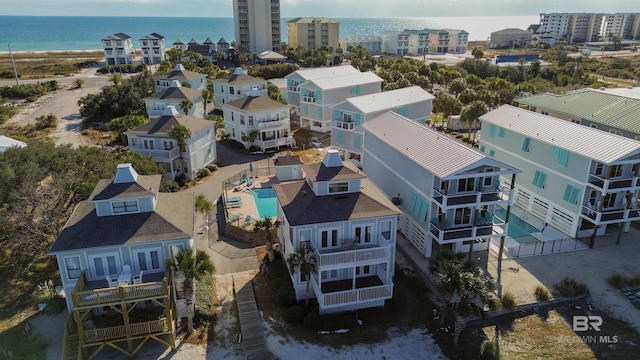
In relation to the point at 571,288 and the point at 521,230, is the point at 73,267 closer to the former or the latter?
the point at 571,288

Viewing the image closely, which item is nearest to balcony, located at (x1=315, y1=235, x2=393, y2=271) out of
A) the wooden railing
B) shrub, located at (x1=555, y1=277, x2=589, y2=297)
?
the wooden railing

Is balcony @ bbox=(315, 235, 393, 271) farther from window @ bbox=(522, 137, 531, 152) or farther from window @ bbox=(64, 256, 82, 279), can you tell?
window @ bbox=(522, 137, 531, 152)

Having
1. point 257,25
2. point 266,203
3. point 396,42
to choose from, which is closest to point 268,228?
point 266,203

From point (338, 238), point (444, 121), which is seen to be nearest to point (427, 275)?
point (338, 238)

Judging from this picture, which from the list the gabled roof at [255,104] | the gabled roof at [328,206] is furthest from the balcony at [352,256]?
the gabled roof at [255,104]

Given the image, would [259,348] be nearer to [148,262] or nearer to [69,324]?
[148,262]

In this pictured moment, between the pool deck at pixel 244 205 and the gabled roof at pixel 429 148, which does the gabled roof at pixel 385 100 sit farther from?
the pool deck at pixel 244 205
